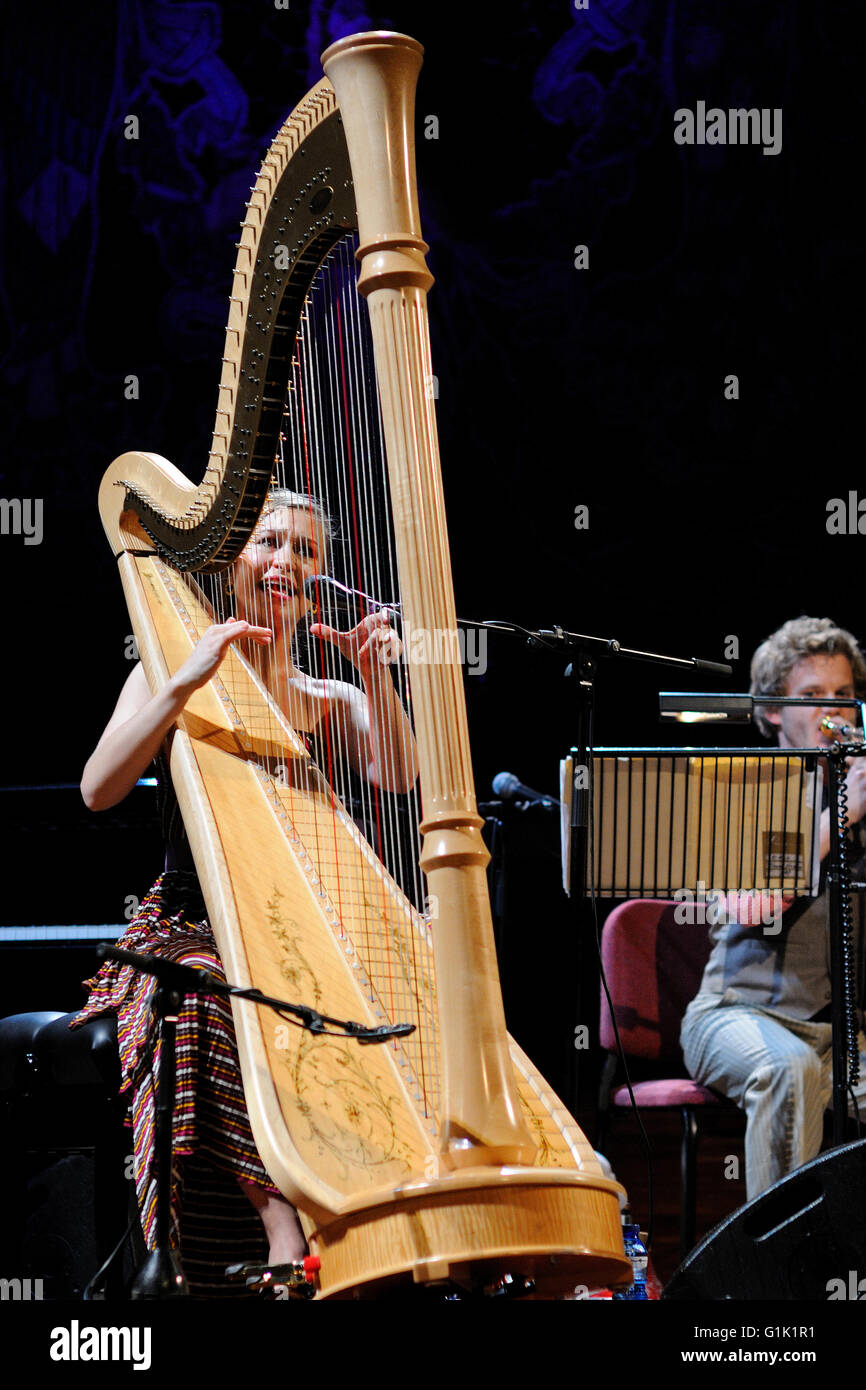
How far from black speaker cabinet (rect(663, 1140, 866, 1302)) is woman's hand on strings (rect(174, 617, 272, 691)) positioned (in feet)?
3.21

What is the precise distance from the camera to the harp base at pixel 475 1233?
41.8 inches

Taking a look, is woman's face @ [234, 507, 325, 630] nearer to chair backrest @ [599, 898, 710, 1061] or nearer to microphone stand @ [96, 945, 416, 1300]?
microphone stand @ [96, 945, 416, 1300]

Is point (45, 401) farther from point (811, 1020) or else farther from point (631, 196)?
point (811, 1020)

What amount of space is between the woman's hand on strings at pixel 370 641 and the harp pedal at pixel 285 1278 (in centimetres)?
92

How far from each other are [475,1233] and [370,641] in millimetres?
1027

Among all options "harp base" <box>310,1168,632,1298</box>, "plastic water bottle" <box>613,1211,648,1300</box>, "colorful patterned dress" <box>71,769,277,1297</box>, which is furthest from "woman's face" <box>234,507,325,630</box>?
"harp base" <box>310,1168,632,1298</box>

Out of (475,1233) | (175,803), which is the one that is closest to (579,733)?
(175,803)

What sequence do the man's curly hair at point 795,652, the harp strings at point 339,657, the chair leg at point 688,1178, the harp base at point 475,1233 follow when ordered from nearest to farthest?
the harp base at point 475,1233 → the harp strings at point 339,657 → the chair leg at point 688,1178 → the man's curly hair at point 795,652

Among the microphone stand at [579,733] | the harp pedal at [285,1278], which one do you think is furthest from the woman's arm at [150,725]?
the harp pedal at [285,1278]

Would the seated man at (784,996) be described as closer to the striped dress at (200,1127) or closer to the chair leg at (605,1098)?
the chair leg at (605,1098)

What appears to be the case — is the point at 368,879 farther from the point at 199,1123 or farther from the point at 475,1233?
the point at 475,1233

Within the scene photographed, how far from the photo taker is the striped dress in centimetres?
165

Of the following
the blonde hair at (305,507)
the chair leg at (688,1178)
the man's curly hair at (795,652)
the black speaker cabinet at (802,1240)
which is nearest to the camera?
the black speaker cabinet at (802,1240)

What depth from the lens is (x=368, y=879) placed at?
184 centimetres
